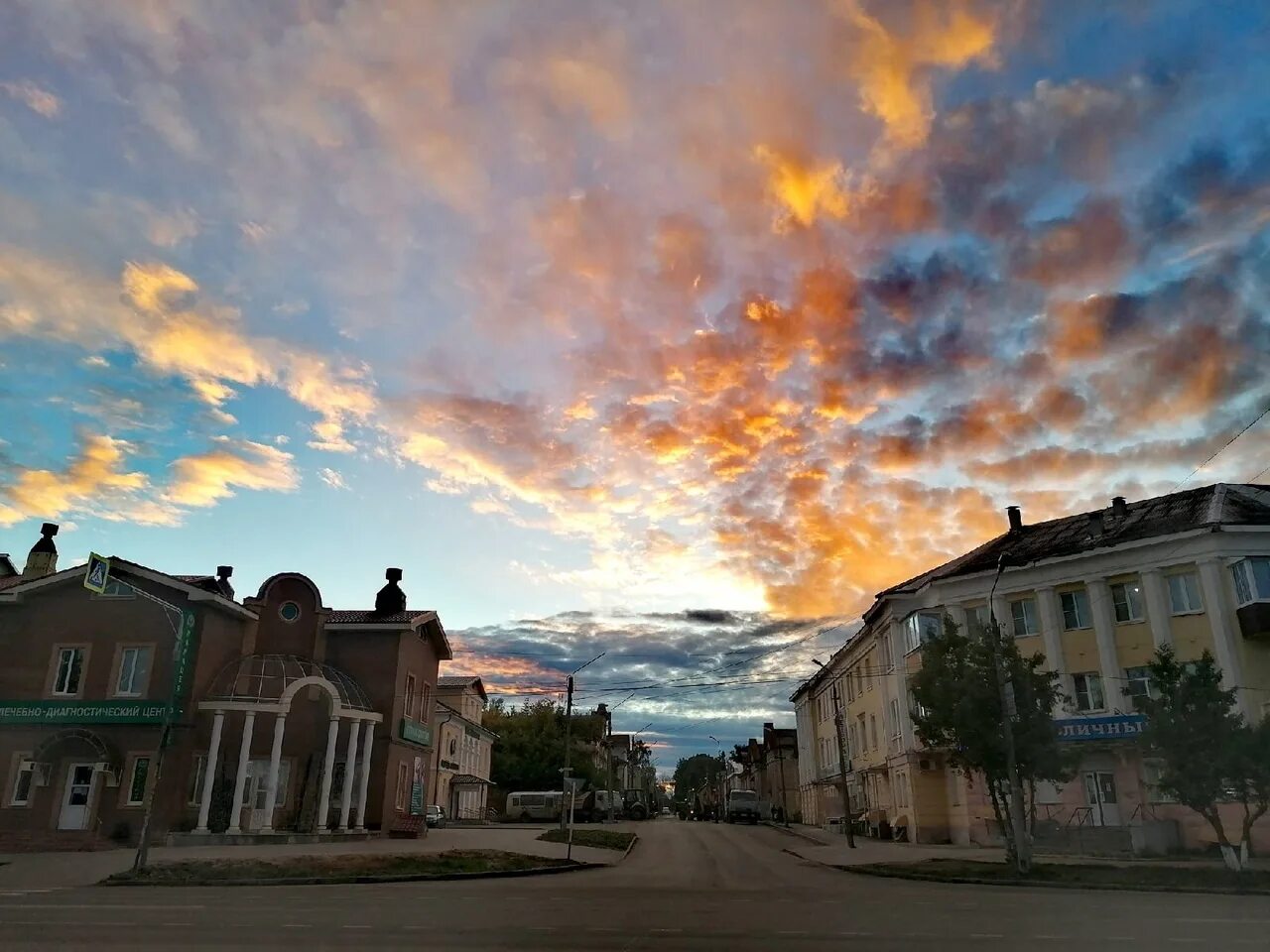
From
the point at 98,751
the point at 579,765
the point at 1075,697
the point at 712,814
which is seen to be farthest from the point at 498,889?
the point at 712,814

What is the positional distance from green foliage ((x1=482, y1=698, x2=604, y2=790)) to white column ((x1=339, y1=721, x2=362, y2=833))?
161 feet

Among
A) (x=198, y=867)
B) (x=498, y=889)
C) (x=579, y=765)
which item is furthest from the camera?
(x=579, y=765)

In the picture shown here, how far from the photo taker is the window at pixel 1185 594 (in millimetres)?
34031

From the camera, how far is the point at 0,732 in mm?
32406

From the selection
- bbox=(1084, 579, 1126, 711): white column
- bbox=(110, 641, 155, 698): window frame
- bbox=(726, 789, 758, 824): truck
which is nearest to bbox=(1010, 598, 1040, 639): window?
bbox=(1084, 579, 1126, 711): white column

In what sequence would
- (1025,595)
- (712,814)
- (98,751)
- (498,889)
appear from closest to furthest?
1. (498,889)
2. (98,751)
3. (1025,595)
4. (712,814)

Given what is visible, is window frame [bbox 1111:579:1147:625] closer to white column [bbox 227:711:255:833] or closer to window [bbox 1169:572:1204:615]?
window [bbox 1169:572:1204:615]

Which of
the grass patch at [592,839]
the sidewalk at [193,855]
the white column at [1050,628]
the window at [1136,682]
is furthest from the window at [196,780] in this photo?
the window at [1136,682]

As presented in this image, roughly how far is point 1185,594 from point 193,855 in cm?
3741

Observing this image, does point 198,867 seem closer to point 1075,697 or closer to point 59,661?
point 59,661

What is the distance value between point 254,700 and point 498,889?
1704 centimetres

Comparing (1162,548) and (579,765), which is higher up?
(1162,548)

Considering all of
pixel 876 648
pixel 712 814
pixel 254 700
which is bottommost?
pixel 712 814

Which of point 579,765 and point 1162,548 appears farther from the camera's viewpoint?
point 579,765
